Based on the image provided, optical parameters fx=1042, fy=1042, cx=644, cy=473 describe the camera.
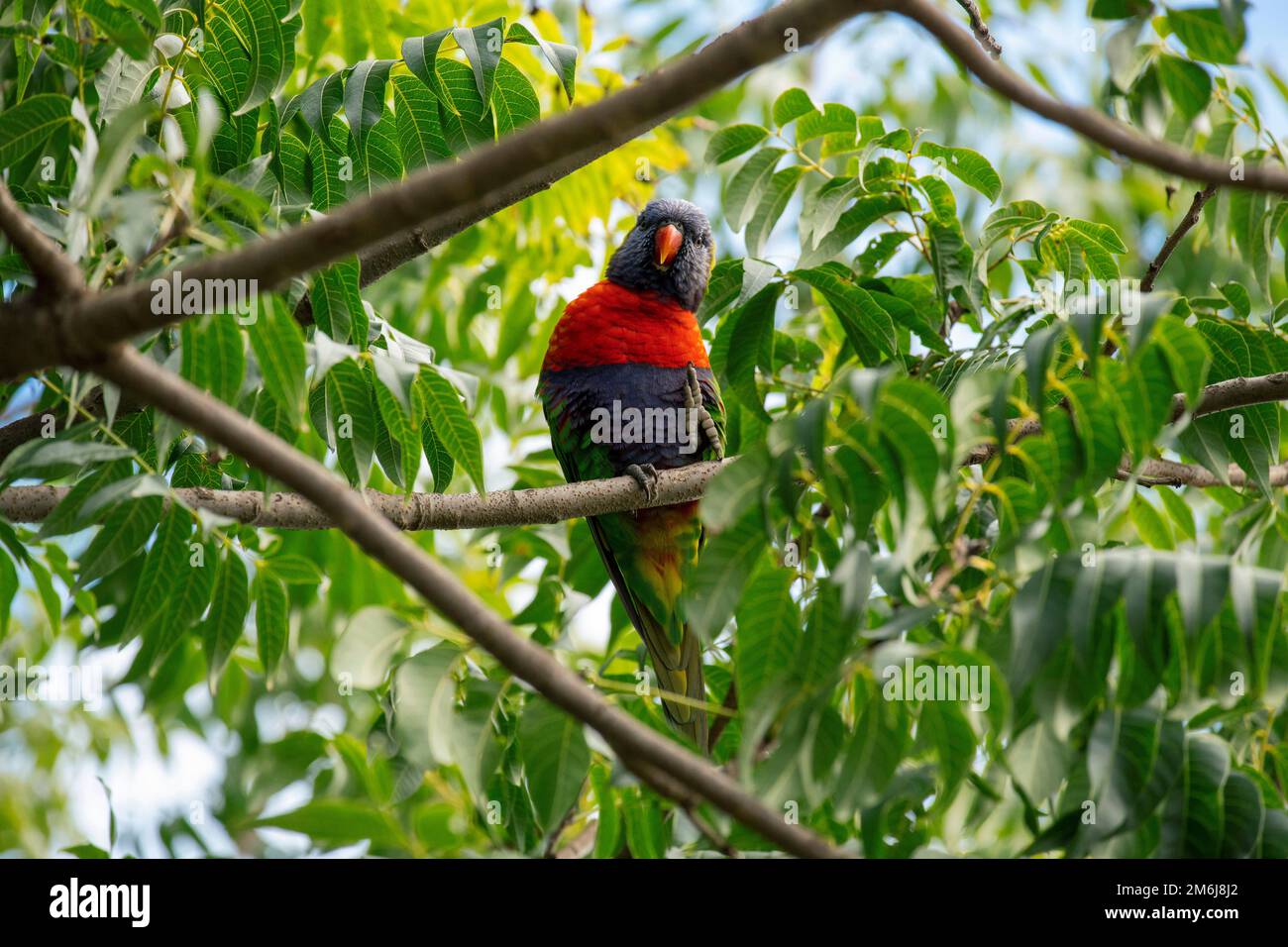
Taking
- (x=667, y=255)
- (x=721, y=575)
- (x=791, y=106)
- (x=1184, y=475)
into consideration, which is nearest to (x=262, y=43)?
(x=791, y=106)

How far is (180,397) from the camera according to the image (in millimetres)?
1253

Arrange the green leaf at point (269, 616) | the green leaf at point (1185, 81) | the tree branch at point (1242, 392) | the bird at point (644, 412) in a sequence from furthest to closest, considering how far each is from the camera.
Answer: the bird at point (644, 412) → the green leaf at point (269, 616) → the tree branch at point (1242, 392) → the green leaf at point (1185, 81)

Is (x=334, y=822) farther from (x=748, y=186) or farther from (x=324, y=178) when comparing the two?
(x=748, y=186)

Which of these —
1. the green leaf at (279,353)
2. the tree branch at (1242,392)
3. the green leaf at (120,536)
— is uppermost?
the green leaf at (279,353)

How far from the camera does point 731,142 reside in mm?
2496

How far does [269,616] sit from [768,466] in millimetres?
1300

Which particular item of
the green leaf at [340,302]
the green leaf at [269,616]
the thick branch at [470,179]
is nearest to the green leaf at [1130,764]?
the thick branch at [470,179]

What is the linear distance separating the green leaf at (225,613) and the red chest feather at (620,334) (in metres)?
1.67

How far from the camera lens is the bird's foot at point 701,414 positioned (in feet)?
11.0

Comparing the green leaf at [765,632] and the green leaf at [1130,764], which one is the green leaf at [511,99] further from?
the green leaf at [1130,764]

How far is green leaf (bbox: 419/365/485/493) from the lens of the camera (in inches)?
73.4

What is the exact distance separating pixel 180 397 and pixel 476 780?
2.20ft
